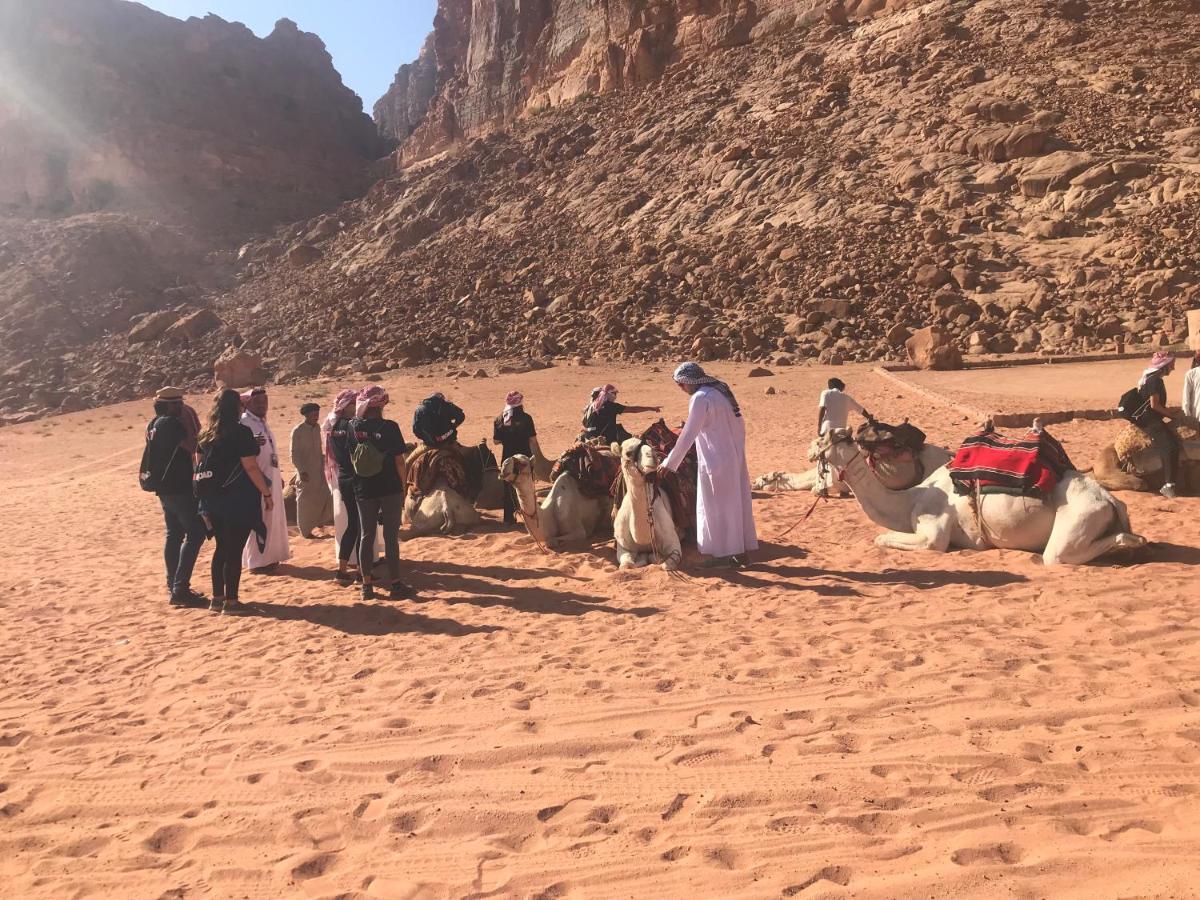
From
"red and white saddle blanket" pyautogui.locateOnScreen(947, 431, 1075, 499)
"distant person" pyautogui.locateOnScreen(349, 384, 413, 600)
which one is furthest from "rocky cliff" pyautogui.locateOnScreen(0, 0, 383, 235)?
"red and white saddle blanket" pyautogui.locateOnScreen(947, 431, 1075, 499)

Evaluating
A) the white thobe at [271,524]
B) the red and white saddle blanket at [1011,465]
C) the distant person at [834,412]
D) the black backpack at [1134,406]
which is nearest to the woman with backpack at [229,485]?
the white thobe at [271,524]

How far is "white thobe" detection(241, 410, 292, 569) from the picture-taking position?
7535mm

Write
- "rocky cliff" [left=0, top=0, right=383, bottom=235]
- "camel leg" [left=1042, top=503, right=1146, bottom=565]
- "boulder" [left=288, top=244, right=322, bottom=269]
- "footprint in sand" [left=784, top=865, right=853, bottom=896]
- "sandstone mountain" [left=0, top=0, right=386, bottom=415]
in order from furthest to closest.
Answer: "rocky cliff" [left=0, top=0, right=383, bottom=235] → "sandstone mountain" [left=0, top=0, right=386, bottom=415] → "boulder" [left=288, top=244, right=322, bottom=269] → "camel leg" [left=1042, top=503, right=1146, bottom=565] → "footprint in sand" [left=784, top=865, right=853, bottom=896]

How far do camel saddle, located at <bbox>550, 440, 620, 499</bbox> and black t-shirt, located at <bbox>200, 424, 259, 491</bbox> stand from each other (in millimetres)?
2880

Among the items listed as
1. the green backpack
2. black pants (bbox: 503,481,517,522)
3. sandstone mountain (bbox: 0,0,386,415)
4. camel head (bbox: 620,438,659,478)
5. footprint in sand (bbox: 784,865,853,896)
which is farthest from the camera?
sandstone mountain (bbox: 0,0,386,415)

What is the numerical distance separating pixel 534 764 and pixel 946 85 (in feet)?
116

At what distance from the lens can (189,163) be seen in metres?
62.6

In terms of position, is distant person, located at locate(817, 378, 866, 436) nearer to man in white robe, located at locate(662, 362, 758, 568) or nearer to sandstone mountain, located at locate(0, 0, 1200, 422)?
man in white robe, located at locate(662, 362, 758, 568)

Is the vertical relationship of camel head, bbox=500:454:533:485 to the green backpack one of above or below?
below

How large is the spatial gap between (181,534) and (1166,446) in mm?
8680

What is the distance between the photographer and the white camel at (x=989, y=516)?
→ 6.02m

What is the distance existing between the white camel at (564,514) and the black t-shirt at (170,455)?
257 centimetres

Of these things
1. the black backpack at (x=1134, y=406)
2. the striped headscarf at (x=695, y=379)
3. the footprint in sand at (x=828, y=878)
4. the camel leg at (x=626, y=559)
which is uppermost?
the striped headscarf at (x=695, y=379)

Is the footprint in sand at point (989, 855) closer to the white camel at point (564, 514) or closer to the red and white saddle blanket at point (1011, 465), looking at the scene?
the red and white saddle blanket at point (1011, 465)
